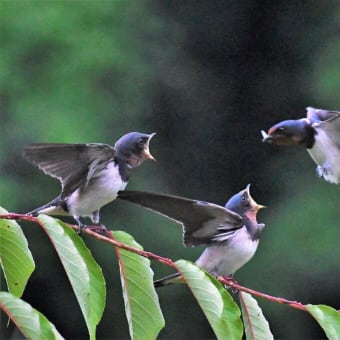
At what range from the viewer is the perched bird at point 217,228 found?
5.72ft

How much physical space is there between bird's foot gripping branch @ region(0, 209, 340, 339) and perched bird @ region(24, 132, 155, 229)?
0.39 meters

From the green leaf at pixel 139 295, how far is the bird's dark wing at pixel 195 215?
4.8 inches

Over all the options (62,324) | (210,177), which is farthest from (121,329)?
(210,177)

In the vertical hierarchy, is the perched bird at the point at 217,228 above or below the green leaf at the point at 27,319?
below

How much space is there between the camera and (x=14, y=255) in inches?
53.2

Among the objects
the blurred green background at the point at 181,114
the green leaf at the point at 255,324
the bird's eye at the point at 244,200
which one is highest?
the bird's eye at the point at 244,200

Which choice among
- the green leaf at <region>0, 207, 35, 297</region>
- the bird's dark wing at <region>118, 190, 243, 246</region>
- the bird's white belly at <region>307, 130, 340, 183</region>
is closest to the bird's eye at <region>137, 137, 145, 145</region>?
the bird's dark wing at <region>118, 190, 243, 246</region>

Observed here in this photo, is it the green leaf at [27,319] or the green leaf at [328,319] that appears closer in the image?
the green leaf at [27,319]

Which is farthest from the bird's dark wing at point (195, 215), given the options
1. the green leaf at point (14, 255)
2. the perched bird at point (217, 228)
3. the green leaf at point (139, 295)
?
the green leaf at point (14, 255)

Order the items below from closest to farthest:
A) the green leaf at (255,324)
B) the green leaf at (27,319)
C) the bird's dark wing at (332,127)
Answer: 1. the green leaf at (27,319)
2. the green leaf at (255,324)
3. the bird's dark wing at (332,127)

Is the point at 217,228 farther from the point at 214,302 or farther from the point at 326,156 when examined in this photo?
the point at 214,302

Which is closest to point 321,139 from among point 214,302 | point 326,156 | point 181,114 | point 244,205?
A: point 326,156

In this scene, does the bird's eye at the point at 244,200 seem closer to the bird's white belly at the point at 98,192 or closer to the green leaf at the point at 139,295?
the bird's white belly at the point at 98,192

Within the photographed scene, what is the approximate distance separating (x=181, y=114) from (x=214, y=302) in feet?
19.1
